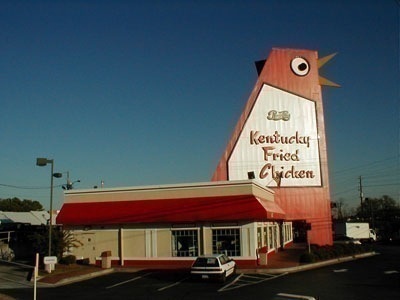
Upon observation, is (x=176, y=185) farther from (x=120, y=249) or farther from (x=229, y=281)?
(x=229, y=281)

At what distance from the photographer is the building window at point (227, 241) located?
110ft

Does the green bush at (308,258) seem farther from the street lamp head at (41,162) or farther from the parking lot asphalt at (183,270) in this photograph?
the street lamp head at (41,162)

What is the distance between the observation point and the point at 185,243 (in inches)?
1375

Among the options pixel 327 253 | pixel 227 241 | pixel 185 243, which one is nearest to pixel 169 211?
pixel 185 243

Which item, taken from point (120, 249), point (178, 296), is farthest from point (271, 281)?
point (120, 249)

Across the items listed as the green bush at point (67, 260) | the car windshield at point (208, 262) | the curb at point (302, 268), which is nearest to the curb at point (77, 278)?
the green bush at point (67, 260)

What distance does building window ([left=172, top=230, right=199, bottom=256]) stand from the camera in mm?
34719

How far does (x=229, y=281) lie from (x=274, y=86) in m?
28.9

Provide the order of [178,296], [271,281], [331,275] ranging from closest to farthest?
[178,296], [271,281], [331,275]

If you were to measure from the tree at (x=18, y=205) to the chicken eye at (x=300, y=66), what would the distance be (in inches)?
2906

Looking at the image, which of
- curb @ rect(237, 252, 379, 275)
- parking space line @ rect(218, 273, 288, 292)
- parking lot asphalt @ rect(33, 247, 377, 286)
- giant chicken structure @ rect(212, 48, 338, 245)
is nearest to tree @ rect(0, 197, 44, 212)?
giant chicken structure @ rect(212, 48, 338, 245)

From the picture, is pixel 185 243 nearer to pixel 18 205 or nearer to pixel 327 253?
pixel 327 253

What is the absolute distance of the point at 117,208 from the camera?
37.2 m

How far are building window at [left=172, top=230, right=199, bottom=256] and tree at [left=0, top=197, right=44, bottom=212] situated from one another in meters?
78.2
